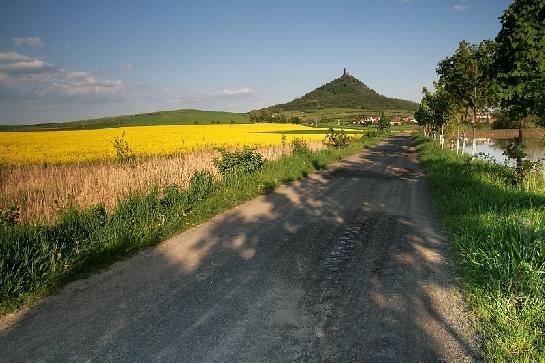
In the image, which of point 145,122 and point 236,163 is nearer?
point 236,163

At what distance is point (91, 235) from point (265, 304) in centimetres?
406

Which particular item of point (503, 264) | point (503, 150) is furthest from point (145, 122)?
point (503, 264)

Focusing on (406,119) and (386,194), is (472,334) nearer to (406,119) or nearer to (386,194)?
(386,194)

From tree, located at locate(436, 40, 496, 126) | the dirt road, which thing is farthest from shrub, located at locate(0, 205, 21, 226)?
tree, located at locate(436, 40, 496, 126)

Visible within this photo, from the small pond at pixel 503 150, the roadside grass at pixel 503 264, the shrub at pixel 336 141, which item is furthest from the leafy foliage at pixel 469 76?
the roadside grass at pixel 503 264

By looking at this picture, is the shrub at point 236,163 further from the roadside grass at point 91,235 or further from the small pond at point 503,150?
the small pond at point 503,150

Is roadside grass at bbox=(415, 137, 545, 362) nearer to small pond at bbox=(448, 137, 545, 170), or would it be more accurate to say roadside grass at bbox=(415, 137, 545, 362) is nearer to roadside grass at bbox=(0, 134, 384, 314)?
roadside grass at bbox=(0, 134, 384, 314)

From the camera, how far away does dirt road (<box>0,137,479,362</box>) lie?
4.00 metres

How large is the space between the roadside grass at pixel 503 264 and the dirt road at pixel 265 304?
278 millimetres

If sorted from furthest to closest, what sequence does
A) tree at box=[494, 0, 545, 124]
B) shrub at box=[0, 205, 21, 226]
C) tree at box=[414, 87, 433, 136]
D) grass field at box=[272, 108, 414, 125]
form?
grass field at box=[272, 108, 414, 125] < tree at box=[414, 87, 433, 136] < tree at box=[494, 0, 545, 124] < shrub at box=[0, 205, 21, 226]

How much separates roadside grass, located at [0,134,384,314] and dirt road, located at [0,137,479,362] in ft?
1.27

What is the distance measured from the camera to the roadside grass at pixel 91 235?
5562mm

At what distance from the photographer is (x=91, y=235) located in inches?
283

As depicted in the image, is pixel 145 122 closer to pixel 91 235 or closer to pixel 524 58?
pixel 524 58
